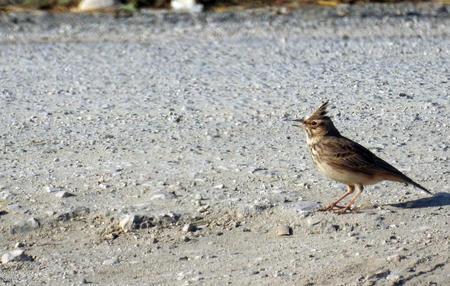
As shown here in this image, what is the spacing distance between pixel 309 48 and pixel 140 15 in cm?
335

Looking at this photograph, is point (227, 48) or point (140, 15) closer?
point (227, 48)

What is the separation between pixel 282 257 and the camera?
572 cm

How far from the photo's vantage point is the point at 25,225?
6223 mm

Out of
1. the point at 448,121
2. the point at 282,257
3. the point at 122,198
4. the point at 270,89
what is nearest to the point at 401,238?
the point at 282,257

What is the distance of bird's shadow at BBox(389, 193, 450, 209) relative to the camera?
642 cm

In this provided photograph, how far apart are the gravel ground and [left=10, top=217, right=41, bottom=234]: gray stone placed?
14 millimetres

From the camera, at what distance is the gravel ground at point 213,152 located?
5.76 m

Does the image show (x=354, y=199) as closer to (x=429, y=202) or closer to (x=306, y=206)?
(x=306, y=206)

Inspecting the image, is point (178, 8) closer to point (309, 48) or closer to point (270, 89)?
point (309, 48)

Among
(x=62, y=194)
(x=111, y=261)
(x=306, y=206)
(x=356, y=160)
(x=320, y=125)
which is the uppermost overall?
(x=320, y=125)

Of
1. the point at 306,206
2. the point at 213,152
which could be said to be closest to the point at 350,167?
the point at 306,206

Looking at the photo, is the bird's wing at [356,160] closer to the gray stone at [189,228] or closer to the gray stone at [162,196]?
the gray stone at [189,228]

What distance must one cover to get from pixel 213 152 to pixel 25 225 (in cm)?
207

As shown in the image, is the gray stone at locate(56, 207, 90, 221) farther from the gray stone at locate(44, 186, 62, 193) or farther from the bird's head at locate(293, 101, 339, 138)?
the bird's head at locate(293, 101, 339, 138)
